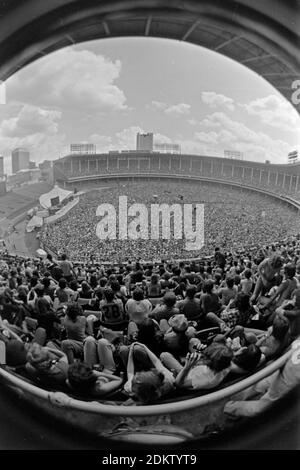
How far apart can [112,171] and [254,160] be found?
974 millimetres

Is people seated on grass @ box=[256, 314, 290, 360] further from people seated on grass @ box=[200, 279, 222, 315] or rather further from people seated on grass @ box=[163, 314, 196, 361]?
people seated on grass @ box=[163, 314, 196, 361]

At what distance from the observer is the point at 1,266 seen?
11.3ft

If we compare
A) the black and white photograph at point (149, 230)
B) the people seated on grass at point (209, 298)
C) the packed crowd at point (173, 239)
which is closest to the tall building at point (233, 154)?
the black and white photograph at point (149, 230)

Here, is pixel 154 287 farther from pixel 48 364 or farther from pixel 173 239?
pixel 48 364

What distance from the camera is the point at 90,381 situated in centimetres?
327

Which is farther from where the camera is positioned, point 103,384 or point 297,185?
point 297,185

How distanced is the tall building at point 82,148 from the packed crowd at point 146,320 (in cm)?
74

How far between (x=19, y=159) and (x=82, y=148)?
1.46 ft

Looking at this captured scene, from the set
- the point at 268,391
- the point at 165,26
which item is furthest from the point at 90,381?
the point at 165,26

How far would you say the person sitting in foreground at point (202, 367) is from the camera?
328cm

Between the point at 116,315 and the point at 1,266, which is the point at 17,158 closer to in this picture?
the point at 1,266

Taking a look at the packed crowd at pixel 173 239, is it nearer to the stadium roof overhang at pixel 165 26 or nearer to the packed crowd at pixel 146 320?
the packed crowd at pixel 146 320

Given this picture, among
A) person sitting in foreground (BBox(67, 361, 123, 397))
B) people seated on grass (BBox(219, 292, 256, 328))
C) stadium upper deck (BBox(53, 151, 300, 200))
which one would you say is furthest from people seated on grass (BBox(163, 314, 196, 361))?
stadium upper deck (BBox(53, 151, 300, 200))
